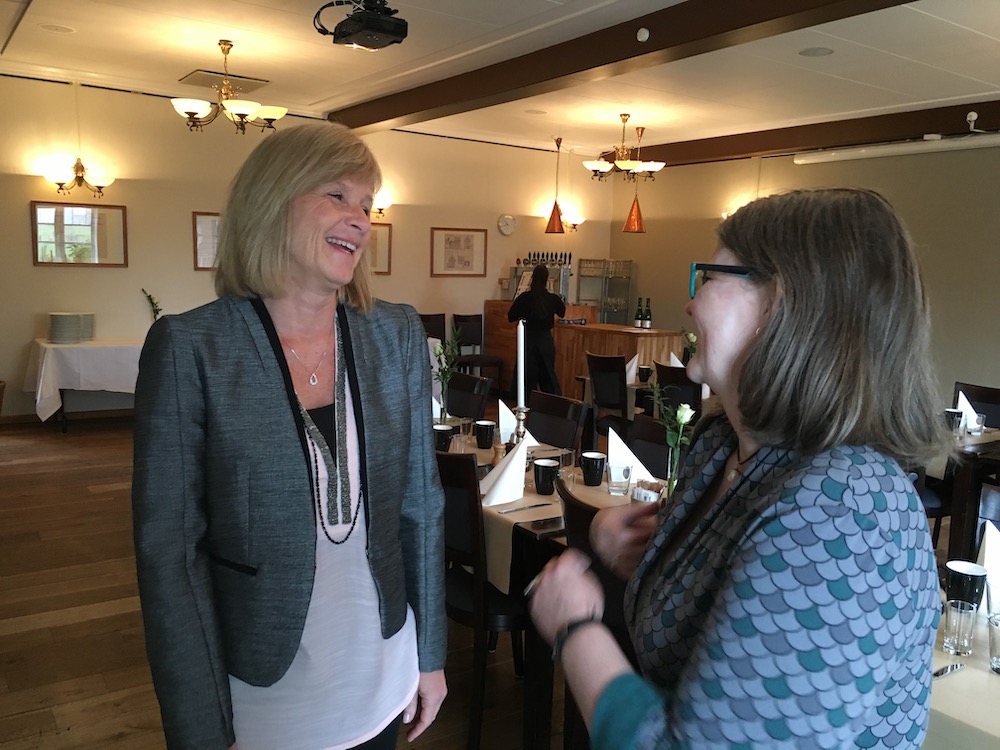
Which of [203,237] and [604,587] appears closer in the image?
[604,587]

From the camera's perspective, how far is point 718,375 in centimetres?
103

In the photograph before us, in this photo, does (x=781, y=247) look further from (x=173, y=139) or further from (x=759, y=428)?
(x=173, y=139)

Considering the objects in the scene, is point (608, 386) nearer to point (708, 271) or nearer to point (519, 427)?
point (519, 427)

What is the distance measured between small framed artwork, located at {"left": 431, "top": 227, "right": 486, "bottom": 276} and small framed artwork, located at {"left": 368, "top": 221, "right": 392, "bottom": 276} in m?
0.63

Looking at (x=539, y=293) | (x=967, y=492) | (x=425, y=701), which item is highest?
(x=539, y=293)

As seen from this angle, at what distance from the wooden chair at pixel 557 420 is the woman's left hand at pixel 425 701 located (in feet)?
7.45

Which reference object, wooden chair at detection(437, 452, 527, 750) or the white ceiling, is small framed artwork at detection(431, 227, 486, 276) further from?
wooden chair at detection(437, 452, 527, 750)

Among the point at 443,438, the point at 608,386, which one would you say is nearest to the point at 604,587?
the point at 443,438

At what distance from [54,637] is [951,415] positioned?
4794 millimetres

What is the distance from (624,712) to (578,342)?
8200 mm

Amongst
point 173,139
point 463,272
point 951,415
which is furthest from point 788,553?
point 463,272

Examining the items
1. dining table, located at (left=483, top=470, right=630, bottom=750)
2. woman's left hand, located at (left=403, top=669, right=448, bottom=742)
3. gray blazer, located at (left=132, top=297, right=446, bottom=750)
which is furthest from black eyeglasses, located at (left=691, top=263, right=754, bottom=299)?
dining table, located at (left=483, top=470, right=630, bottom=750)

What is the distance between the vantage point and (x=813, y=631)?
0.80 metres

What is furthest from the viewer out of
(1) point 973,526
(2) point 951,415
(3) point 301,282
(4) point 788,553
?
(2) point 951,415
